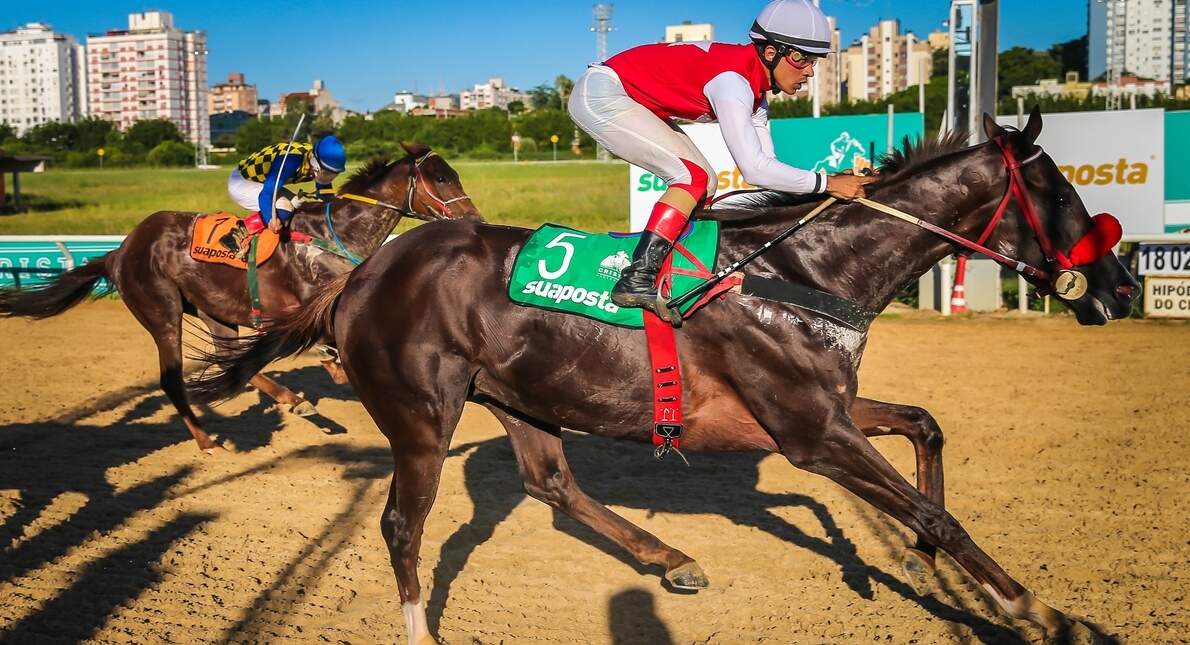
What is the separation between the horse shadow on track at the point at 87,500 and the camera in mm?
4641

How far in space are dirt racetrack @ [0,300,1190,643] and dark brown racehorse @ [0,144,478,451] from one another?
2.86 feet

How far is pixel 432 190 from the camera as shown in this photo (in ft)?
27.3

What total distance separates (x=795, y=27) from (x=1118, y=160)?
10791 millimetres

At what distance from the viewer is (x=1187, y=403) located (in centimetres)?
834

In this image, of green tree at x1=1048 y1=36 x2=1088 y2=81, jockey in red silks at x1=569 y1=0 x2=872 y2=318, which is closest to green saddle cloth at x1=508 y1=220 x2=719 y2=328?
jockey in red silks at x1=569 y1=0 x2=872 y2=318

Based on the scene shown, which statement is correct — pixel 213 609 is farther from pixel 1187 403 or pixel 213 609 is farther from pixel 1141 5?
pixel 1141 5

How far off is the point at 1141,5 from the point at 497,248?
4591cm

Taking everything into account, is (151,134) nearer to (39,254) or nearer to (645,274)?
(39,254)

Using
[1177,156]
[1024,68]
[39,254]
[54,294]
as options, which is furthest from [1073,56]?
[54,294]

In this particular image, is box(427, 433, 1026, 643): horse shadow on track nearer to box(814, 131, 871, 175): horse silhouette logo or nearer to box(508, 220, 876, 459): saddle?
box(508, 220, 876, 459): saddle

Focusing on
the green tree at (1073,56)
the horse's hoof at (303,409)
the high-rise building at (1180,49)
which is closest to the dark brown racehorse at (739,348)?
the horse's hoof at (303,409)

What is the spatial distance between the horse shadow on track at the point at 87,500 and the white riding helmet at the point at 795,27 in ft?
12.0

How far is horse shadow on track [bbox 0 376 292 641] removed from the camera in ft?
15.2

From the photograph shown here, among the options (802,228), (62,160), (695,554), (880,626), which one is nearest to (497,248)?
(802,228)
